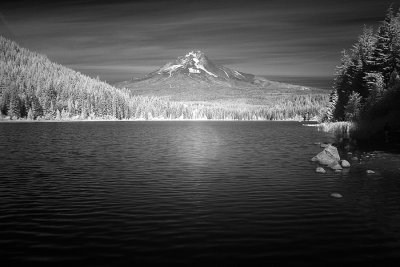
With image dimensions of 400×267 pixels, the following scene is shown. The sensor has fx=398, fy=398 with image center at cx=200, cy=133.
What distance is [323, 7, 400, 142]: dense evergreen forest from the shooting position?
186 feet

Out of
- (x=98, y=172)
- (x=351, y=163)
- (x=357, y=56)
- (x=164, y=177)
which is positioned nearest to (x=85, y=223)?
(x=164, y=177)

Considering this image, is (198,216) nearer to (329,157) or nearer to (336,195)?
(336,195)

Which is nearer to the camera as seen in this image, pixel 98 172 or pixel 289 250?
pixel 289 250

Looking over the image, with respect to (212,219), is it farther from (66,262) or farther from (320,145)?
(320,145)

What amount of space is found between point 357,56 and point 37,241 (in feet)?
302

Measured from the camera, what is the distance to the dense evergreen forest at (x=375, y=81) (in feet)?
186

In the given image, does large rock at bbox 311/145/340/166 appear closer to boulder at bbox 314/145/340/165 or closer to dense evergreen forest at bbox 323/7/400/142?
boulder at bbox 314/145/340/165

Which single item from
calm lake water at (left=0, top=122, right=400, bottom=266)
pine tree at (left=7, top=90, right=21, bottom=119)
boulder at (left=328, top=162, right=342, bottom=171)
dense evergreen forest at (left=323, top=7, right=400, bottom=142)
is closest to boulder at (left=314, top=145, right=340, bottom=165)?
boulder at (left=328, top=162, right=342, bottom=171)

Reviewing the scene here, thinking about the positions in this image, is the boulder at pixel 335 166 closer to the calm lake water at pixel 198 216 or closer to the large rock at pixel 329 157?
the large rock at pixel 329 157

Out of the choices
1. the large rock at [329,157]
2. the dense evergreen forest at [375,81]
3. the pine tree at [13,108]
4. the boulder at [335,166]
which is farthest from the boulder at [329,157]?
the pine tree at [13,108]

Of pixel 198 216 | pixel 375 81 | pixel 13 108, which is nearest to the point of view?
→ pixel 198 216

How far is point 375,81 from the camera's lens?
75.7m

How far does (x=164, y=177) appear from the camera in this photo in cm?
3309

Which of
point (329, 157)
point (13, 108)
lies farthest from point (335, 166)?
point (13, 108)
